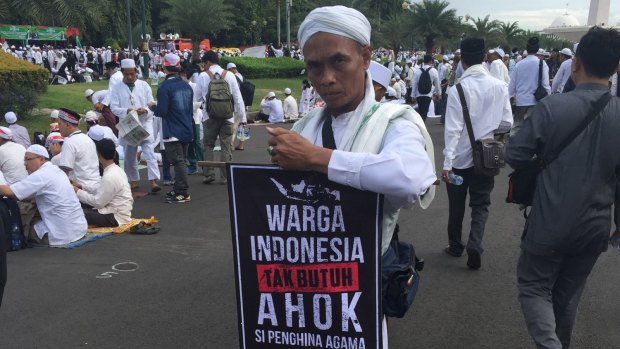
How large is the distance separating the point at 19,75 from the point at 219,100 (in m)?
8.77

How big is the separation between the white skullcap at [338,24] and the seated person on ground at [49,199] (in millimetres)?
5241

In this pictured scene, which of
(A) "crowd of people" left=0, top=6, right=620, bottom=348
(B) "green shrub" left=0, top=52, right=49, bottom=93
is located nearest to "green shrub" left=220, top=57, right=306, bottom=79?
(B) "green shrub" left=0, top=52, right=49, bottom=93

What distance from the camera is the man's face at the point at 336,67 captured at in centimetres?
210

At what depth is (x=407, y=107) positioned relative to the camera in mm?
2141

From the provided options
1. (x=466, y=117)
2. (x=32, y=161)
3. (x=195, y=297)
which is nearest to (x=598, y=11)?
(x=466, y=117)

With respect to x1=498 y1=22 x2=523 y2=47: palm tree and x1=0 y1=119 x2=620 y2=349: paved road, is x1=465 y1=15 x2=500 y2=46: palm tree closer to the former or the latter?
x1=498 y1=22 x2=523 y2=47: palm tree

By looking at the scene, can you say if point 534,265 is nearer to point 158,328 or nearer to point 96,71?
point 158,328

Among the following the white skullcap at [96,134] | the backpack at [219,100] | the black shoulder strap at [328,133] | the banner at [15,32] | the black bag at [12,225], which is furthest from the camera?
the banner at [15,32]

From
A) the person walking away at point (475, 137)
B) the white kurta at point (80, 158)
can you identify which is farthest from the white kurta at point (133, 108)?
the person walking away at point (475, 137)

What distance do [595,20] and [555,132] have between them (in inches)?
3692

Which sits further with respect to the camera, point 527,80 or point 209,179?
point 527,80

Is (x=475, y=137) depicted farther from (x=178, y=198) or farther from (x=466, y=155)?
(x=178, y=198)

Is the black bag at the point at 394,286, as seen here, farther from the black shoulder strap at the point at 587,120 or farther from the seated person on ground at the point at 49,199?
the seated person on ground at the point at 49,199

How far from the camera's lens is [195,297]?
16.3ft
